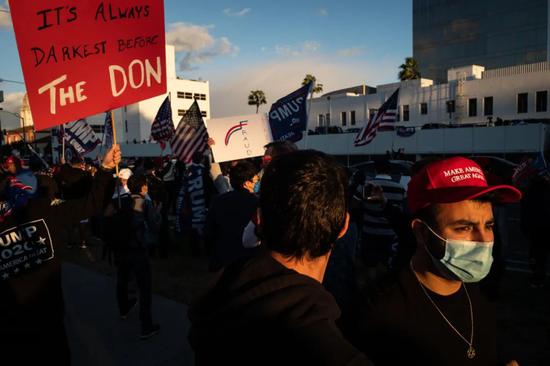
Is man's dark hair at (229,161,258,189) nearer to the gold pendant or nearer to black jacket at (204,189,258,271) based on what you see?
black jacket at (204,189,258,271)

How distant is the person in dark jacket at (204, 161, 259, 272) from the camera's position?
4.18 m

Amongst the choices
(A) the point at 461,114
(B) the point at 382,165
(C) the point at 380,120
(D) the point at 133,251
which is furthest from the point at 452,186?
(A) the point at 461,114

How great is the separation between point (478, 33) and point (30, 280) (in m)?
78.1

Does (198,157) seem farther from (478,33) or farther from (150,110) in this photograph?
(478,33)

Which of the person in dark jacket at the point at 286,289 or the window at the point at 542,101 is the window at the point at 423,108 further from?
the person in dark jacket at the point at 286,289

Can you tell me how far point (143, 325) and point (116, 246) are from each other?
98 cm

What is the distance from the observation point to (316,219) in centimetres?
136

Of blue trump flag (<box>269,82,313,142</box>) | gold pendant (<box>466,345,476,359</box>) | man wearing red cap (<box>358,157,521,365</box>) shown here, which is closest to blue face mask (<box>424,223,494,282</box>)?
man wearing red cap (<box>358,157,521,365</box>)

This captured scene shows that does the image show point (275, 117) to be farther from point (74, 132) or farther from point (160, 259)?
point (74, 132)

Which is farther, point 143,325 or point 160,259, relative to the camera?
point 160,259

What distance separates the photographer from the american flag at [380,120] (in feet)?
45.1

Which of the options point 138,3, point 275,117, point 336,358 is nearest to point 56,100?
point 138,3

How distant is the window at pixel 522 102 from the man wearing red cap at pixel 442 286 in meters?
42.0

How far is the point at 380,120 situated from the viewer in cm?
1367
